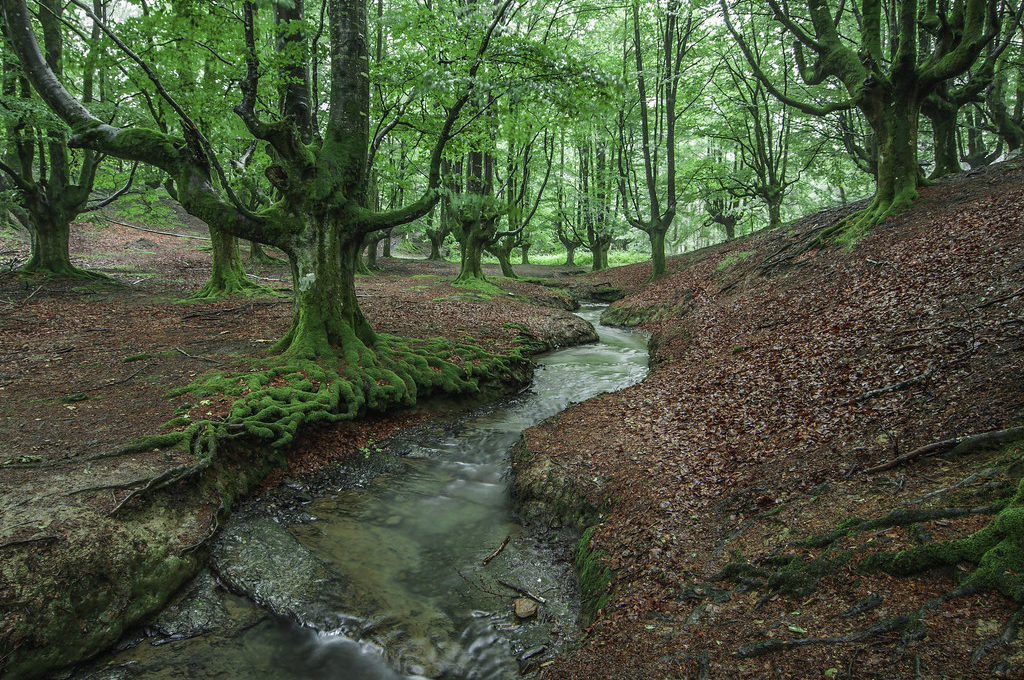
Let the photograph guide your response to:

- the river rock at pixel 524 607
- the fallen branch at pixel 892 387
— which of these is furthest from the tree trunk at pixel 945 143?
the river rock at pixel 524 607

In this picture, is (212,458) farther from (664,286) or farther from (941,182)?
(664,286)

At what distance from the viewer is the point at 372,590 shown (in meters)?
4.87

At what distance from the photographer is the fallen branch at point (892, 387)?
5.27m

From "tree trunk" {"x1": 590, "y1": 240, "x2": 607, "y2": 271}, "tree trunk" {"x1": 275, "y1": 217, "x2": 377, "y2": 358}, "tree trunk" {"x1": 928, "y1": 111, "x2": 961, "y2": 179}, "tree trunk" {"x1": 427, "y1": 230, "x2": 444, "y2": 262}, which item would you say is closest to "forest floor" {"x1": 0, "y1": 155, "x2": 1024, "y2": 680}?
"tree trunk" {"x1": 275, "y1": 217, "x2": 377, "y2": 358}

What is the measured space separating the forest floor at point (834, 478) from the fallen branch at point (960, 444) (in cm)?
2

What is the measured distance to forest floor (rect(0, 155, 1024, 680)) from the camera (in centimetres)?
309

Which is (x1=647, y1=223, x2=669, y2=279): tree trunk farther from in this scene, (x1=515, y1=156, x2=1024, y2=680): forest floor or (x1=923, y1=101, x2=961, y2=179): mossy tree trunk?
(x1=515, y1=156, x2=1024, y2=680): forest floor

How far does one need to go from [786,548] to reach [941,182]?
39.2 feet

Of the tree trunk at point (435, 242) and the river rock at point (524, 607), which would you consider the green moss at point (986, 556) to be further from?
the tree trunk at point (435, 242)

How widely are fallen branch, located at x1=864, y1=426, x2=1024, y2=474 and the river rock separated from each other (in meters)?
3.18

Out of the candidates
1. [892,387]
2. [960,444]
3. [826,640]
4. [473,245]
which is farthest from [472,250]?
[826,640]

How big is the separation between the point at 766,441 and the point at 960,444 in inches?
75.3

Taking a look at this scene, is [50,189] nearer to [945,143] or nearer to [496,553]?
[496,553]

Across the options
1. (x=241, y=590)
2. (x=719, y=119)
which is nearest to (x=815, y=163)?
(x=719, y=119)
